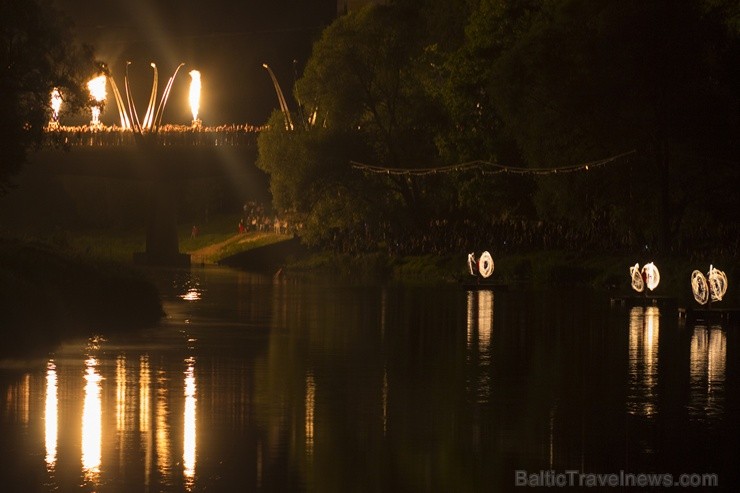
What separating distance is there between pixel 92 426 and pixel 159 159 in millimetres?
84742

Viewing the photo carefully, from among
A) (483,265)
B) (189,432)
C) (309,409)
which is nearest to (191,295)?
(483,265)

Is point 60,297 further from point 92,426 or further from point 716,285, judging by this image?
point 716,285

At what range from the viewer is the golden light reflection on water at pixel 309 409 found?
22744mm

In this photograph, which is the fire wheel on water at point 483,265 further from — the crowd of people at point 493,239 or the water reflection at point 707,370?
the water reflection at point 707,370

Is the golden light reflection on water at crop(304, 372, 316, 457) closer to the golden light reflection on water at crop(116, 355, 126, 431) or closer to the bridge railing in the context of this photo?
the golden light reflection on water at crop(116, 355, 126, 431)

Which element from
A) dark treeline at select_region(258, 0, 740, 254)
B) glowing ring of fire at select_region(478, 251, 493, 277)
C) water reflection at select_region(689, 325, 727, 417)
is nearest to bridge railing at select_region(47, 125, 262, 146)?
dark treeline at select_region(258, 0, 740, 254)

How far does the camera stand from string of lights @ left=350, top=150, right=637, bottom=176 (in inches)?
2729

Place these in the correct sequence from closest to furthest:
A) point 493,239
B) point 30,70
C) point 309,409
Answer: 1. point 309,409
2. point 30,70
3. point 493,239

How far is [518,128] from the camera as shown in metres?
74.8

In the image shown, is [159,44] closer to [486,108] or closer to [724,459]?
[486,108]

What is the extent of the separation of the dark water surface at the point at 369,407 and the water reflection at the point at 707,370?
7 centimetres

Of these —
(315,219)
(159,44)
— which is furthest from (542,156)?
(159,44)

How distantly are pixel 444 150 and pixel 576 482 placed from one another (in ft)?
217

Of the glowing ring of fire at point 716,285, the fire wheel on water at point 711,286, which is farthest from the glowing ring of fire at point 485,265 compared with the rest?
the glowing ring of fire at point 716,285
